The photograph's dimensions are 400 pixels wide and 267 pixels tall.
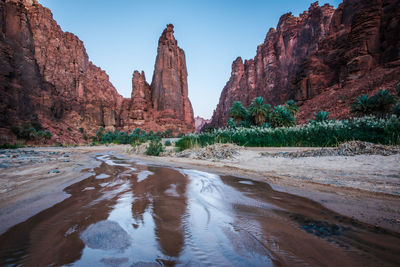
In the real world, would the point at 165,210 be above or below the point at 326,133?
below

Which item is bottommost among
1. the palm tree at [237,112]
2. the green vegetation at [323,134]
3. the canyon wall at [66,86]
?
the green vegetation at [323,134]

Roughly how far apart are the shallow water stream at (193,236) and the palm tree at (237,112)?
20073 millimetres

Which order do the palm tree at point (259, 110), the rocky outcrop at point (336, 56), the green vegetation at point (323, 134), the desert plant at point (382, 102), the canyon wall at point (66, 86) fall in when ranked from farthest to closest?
the canyon wall at point (66, 86)
the rocky outcrop at point (336, 56)
the palm tree at point (259, 110)
the desert plant at point (382, 102)
the green vegetation at point (323, 134)

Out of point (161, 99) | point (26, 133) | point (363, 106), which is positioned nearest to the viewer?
point (363, 106)

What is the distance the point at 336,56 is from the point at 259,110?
33.7m

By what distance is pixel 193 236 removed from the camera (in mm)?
1190

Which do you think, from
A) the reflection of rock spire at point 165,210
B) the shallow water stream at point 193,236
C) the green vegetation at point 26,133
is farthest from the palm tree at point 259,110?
the green vegetation at point 26,133

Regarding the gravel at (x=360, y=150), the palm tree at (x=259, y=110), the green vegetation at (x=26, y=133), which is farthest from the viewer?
the green vegetation at (x=26, y=133)

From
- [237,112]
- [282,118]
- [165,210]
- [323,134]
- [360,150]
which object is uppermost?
[237,112]

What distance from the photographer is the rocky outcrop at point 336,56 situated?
29234 mm

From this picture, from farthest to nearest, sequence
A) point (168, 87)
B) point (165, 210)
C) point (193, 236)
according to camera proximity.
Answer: point (168, 87) < point (165, 210) < point (193, 236)

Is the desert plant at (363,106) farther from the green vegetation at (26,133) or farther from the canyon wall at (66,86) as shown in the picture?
the green vegetation at (26,133)

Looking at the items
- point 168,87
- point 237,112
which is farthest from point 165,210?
point 168,87

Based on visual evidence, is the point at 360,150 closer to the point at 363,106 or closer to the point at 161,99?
the point at 363,106
